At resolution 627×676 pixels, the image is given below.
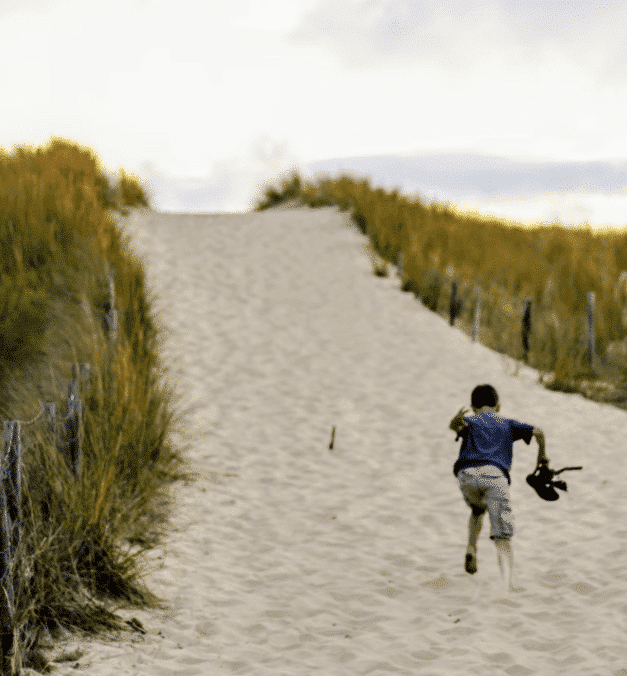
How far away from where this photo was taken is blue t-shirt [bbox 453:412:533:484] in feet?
15.6

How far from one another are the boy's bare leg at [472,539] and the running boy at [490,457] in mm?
207

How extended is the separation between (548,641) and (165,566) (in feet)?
9.04

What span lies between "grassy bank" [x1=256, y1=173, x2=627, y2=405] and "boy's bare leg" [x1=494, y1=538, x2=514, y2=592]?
6341 mm

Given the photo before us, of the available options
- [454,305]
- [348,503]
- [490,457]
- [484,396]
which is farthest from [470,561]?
[454,305]

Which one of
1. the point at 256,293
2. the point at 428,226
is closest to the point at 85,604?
the point at 256,293

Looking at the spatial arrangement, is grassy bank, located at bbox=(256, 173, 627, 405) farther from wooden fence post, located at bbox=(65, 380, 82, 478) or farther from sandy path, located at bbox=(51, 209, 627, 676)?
wooden fence post, located at bbox=(65, 380, 82, 478)

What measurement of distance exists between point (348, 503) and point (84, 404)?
8.73 ft

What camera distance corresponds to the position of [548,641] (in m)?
4.59

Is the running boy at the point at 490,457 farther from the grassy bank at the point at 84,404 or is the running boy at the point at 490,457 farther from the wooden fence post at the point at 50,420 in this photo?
the wooden fence post at the point at 50,420

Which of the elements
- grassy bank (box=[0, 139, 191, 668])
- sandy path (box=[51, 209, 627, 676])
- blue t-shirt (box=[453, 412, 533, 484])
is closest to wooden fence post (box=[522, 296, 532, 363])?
sandy path (box=[51, 209, 627, 676])

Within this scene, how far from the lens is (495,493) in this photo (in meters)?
4.68

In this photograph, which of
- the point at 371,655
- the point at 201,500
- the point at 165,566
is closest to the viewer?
the point at 371,655

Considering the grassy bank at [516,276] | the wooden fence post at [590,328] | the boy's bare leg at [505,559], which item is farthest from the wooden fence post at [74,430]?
the wooden fence post at [590,328]

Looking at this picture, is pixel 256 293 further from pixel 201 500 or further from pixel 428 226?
pixel 201 500
